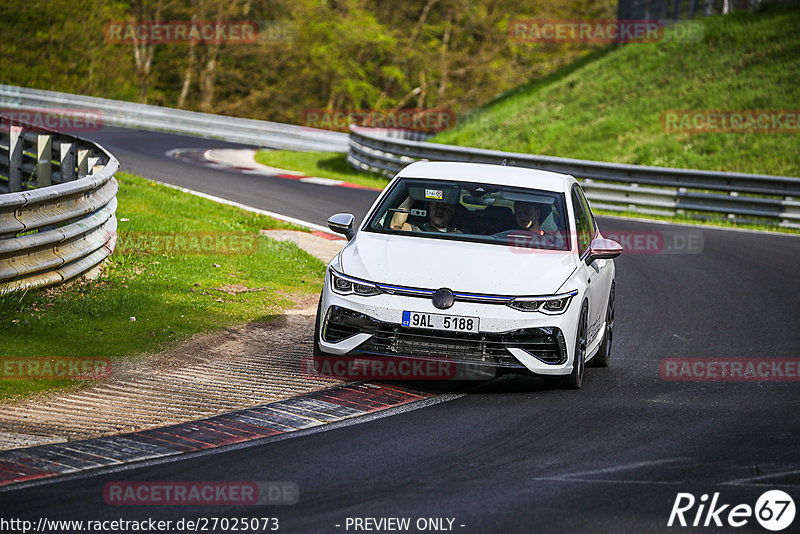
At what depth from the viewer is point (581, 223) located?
9.68 m

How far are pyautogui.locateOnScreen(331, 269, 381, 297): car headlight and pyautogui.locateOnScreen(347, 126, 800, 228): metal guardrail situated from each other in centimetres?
1411

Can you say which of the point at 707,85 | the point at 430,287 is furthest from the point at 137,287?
the point at 707,85

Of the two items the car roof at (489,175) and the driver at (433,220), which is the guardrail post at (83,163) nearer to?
the car roof at (489,175)

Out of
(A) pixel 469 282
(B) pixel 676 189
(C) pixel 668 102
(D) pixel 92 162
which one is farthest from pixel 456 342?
(C) pixel 668 102

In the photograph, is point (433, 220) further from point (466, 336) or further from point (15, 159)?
point (15, 159)

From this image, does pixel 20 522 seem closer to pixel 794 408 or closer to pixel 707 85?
pixel 794 408

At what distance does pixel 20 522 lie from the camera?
16.9 ft

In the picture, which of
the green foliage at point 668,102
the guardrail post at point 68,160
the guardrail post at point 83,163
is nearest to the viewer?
the guardrail post at point 83,163

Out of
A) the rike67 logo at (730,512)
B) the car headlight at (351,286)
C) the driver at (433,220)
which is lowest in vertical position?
the rike67 logo at (730,512)

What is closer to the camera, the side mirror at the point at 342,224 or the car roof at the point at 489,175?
the side mirror at the point at 342,224

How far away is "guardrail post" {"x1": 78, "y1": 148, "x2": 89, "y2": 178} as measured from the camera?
560 inches

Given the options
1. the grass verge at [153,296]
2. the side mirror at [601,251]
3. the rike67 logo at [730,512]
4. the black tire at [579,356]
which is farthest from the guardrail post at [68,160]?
the rike67 logo at [730,512]

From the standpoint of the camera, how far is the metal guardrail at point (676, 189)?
871 inches

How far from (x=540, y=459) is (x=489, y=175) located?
3.58 metres
